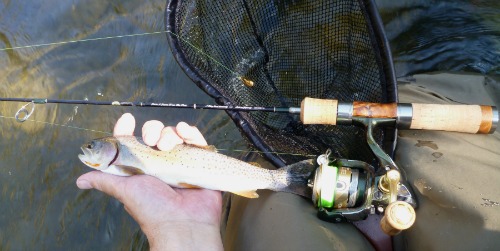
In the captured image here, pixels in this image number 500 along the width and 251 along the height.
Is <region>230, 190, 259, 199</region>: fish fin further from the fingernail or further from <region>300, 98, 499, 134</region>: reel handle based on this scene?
the fingernail

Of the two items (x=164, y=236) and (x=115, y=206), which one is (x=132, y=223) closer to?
(x=115, y=206)

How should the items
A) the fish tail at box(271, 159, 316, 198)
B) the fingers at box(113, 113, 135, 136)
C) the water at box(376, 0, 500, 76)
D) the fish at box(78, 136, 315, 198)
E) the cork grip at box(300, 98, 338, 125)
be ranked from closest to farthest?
the cork grip at box(300, 98, 338, 125) → the fish tail at box(271, 159, 316, 198) → the fish at box(78, 136, 315, 198) → the fingers at box(113, 113, 135, 136) → the water at box(376, 0, 500, 76)

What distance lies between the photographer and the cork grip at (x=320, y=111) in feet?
7.64

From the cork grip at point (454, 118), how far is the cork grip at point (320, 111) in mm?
400

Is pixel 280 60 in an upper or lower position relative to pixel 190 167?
upper

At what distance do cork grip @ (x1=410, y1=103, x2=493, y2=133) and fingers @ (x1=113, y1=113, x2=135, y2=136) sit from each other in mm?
1716

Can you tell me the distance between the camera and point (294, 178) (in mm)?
2602

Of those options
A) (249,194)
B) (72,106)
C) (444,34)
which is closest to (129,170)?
(249,194)

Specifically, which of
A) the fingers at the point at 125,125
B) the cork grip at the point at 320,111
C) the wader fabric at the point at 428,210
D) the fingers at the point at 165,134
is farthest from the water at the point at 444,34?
the fingers at the point at 125,125

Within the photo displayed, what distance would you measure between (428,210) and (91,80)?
4.00 m

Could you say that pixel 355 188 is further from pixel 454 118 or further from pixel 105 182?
pixel 105 182

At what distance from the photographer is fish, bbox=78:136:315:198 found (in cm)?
268

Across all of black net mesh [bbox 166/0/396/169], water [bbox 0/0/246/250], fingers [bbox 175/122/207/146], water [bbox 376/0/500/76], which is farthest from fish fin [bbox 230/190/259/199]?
water [bbox 376/0/500/76]

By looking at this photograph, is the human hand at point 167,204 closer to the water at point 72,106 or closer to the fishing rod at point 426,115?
the fishing rod at point 426,115
